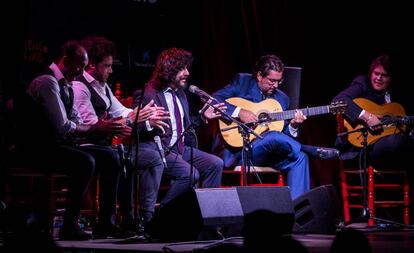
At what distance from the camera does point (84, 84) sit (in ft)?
16.2

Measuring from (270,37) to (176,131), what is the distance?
6.93 feet

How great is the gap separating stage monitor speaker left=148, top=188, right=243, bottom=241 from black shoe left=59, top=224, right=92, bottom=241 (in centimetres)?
44

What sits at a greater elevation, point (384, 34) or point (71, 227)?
point (384, 34)

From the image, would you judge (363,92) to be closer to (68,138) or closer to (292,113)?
(292,113)

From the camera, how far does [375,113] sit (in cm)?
610

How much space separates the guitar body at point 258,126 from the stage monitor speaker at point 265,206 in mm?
1655

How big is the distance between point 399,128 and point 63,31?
3.36m

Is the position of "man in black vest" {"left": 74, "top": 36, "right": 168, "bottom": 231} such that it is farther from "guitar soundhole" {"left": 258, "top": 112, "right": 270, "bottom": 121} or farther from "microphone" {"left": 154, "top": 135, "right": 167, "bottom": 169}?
"guitar soundhole" {"left": 258, "top": 112, "right": 270, "bottom": 121}

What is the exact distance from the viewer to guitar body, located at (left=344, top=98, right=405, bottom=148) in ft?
19.9

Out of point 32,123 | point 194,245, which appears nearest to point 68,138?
point 32,123

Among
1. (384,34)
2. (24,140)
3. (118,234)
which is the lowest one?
(118,234)

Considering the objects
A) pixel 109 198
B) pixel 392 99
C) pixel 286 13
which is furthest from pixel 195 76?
pixel 109 198

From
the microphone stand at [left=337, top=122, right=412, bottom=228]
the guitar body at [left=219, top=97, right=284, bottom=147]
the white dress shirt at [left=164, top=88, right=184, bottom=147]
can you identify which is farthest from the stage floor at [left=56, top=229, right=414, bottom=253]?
the guitar body at [left=219, top=97, right=284, bottom=147]

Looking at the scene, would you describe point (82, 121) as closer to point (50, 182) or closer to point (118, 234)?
point (50, 182)
